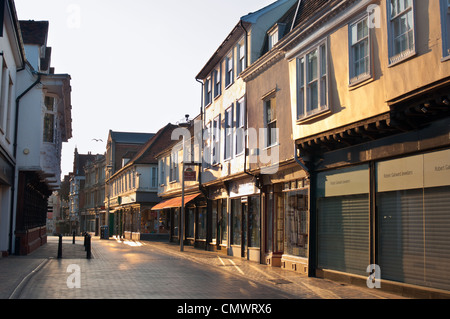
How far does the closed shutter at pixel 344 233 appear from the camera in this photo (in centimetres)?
1369

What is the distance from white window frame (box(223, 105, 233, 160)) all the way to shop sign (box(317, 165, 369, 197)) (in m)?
9.40

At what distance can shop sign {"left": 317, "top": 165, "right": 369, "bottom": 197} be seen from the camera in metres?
13.7

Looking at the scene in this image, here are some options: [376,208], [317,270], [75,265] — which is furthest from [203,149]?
[376,208]

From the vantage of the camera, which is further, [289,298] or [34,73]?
[34,73]

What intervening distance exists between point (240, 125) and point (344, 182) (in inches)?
372

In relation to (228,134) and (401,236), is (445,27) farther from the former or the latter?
(228,134)

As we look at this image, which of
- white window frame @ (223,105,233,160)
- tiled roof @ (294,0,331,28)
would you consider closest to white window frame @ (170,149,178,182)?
white window frame @ (223,105,233,160)

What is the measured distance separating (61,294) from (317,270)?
7734 millimetres

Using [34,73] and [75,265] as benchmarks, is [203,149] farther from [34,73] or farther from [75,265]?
[75,265]

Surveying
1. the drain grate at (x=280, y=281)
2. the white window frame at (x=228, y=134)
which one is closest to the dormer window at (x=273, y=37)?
the white window frame at (x=228, y=134)

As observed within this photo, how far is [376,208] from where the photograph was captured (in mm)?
13039

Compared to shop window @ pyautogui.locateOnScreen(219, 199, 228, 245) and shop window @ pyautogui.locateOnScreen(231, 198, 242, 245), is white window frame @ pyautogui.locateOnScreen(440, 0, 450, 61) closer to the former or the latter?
shop window @ pyautogui.locateOnScreen(231, 198, 242, 245)

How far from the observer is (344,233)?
14.7 m

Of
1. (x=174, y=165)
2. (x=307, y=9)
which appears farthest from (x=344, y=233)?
(x=174, y=165)
